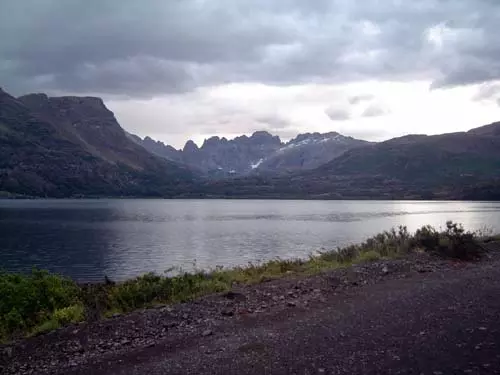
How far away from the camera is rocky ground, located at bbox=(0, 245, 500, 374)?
8.87 meters

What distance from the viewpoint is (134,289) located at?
49.8 feet

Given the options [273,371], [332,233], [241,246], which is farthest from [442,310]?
[332,233]

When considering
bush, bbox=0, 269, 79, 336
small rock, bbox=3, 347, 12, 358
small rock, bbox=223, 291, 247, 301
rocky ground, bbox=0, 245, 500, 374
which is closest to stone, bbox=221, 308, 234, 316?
rocky ground, bbox=0, 245, 500, 374

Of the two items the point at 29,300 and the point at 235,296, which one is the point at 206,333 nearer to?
the point at 235,296

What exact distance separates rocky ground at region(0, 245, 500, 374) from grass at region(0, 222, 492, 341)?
4.33ft

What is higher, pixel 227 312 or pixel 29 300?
pixel 227 312

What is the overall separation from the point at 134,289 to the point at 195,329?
5262 millimetres

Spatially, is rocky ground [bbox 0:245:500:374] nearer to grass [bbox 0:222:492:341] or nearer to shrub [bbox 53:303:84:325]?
shrub [bbox 53:303:84:325]

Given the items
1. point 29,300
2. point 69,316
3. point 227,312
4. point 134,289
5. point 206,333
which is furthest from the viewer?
point 29,300

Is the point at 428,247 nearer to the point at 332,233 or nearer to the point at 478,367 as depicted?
the point at 478,367

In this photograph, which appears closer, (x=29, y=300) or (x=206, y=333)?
(x=206, y=333)

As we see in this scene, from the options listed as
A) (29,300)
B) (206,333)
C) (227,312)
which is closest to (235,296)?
(227,312)

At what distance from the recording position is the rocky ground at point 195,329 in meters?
8.87

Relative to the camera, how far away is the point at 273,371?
24.7 ft
